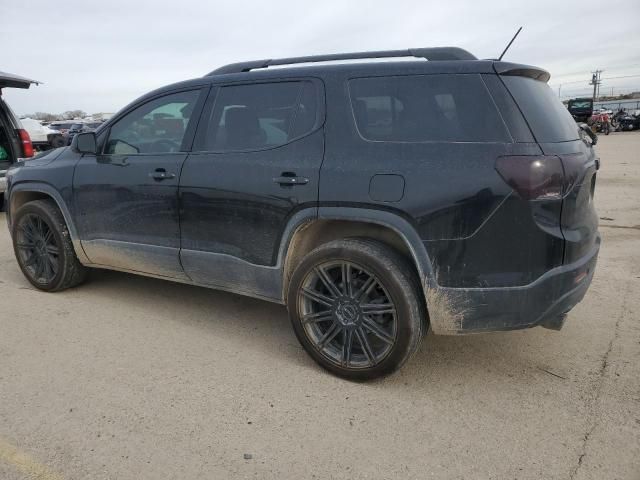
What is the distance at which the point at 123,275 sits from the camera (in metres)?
5.14

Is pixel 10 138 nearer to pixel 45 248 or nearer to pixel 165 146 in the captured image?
pixel 45 248

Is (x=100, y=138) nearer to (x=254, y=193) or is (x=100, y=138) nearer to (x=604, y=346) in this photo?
(x=254, y=193)

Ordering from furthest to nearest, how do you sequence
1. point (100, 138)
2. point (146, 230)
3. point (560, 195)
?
point (100, 138) < point (146, 230) < point (560, 195)

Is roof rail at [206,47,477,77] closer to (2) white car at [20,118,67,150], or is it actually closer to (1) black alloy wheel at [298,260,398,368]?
(1) black alloy wheel at [298,260,398,368]

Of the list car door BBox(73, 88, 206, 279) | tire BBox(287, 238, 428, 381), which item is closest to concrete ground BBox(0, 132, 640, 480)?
tire BBox(287, 238, 428, 381)

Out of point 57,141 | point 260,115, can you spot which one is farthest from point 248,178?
point 57,141

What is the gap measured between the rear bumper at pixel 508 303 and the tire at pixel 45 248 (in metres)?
3.20

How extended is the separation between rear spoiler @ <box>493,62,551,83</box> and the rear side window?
5.1 inches

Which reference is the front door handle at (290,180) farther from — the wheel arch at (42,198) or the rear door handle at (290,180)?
the wheel arch at (42,198)

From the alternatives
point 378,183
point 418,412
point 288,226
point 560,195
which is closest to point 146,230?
point 288,226

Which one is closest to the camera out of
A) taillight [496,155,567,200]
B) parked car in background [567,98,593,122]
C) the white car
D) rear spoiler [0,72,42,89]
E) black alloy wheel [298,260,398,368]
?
taillight [496,155,567,200]

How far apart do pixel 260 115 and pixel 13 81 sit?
6348 millimetres

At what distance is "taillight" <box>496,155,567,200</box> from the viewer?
2527 mm

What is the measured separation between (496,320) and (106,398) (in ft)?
7.07
